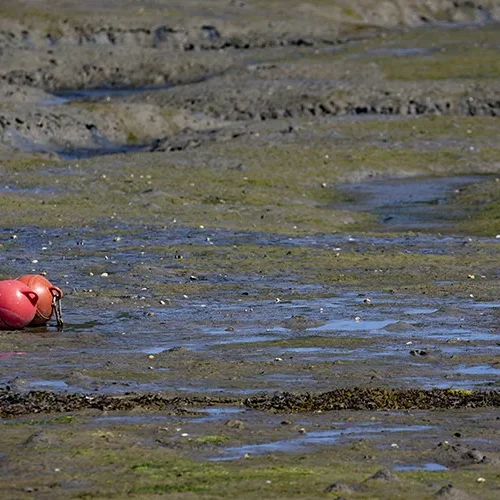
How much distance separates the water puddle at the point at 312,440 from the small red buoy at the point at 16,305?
527cm

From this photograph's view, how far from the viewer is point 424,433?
10617 millimetres

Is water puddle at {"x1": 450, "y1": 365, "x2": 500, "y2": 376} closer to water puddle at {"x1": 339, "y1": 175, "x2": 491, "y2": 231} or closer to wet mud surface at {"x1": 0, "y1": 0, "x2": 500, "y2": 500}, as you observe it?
wet mud surface at {"x1": 0, "y1": 0, "x2": 500, "y2": 500}

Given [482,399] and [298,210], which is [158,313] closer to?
[482,399]

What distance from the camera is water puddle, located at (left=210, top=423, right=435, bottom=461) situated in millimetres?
9984

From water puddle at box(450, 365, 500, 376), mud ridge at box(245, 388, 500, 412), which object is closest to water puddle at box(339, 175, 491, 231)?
water puddle at box(450, 365, 500, 376)

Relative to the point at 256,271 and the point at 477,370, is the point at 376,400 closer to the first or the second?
the point at 477,370

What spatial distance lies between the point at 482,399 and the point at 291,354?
8.52 ft

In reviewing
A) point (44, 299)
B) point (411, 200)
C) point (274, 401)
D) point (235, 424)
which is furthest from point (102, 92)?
point (235, 424)

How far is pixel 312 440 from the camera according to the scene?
10.4 meters

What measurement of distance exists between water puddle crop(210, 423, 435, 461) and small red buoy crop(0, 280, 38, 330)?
527cm

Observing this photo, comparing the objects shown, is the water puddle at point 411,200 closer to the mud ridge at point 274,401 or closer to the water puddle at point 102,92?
the mud ridge at point 274,401

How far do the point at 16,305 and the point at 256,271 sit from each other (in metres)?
5.10

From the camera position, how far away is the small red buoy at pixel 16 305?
15039 mm

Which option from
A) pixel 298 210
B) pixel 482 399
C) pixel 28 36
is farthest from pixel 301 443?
pixel 28 36
